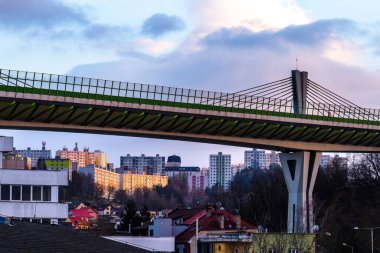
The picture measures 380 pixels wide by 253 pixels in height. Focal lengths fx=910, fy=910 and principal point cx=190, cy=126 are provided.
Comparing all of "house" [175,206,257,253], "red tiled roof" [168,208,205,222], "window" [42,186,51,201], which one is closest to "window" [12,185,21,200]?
"window" [42,186,51,201]

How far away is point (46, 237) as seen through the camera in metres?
32.8

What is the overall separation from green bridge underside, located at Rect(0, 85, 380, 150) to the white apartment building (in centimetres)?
2168

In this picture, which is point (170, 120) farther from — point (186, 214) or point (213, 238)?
point (186, 214)

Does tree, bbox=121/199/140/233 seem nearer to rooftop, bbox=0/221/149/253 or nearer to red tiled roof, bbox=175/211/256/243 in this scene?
red tiled roof, bbox=175/211/256/243

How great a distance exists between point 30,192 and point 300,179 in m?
52.3

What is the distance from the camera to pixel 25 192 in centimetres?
4969

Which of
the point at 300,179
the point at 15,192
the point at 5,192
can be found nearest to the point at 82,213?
the point at 300,179

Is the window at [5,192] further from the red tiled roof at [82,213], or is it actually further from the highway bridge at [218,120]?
the red tiled roof at [82,213]

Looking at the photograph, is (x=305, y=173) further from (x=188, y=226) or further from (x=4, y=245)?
(x=4, y=245)

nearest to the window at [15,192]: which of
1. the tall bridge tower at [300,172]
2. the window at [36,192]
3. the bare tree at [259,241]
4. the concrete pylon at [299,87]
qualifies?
the window at [36,192]

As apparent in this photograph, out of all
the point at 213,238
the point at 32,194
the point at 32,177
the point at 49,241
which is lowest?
the point at 213,238

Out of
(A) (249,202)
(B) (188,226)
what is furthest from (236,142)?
(A) (249,202)

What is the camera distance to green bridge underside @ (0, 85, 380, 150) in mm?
74656

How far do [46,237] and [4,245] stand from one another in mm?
3319
